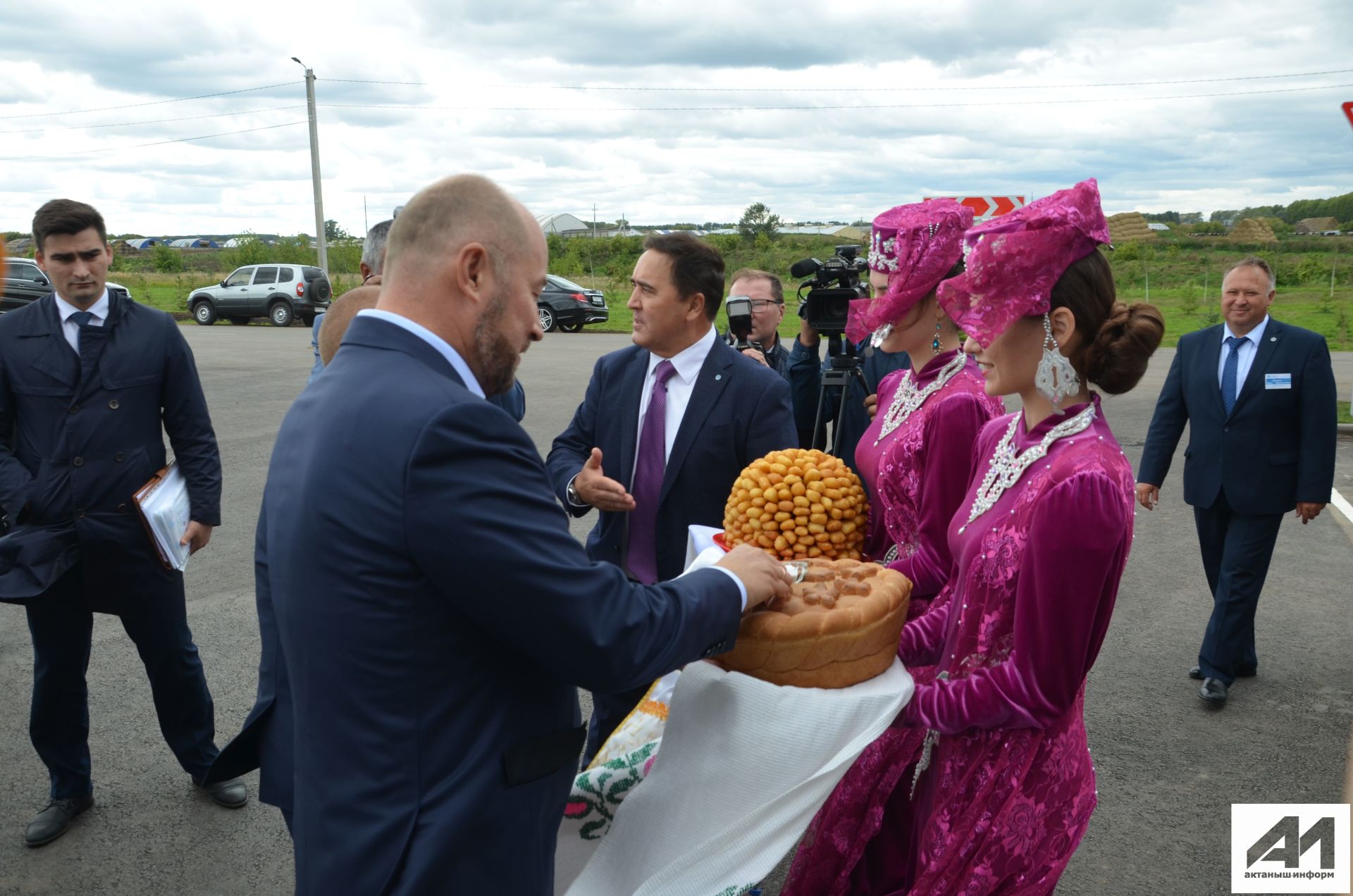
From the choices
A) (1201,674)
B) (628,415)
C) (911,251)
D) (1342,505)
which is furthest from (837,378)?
(1342,505)

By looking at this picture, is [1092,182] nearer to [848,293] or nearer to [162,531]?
[848,293]

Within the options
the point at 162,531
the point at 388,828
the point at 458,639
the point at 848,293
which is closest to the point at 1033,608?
the point at 458,639

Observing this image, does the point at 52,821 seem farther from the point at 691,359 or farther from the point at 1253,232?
the point at 1253,232

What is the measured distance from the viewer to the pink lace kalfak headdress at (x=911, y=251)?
125 inches

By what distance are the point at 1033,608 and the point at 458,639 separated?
1220 millimetres

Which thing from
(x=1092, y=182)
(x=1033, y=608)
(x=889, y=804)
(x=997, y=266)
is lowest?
(x=889, y=804)

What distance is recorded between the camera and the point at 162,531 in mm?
4125

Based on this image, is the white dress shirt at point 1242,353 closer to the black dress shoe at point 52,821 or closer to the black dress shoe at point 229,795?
the black dress shoe at point 229,795

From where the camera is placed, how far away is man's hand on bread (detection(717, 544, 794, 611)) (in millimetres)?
2053

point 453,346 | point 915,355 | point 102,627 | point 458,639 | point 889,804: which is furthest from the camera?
point 102,627

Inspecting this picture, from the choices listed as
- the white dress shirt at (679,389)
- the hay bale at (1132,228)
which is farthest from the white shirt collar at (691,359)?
the hay bale at (1132,228)

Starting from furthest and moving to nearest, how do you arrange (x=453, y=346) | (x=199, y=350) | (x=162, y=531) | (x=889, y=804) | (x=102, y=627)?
1. (x=199, y=350)
2. (x=102, y=627)
3. (x=162, y=531)
4. (x=889, y=804)
5. (x=453, y=346)

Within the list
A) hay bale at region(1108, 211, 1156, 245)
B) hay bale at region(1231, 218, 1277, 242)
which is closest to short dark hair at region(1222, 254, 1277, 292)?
hay bale at region(1108, 211, 1156, 245)

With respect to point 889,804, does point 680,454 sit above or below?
above
